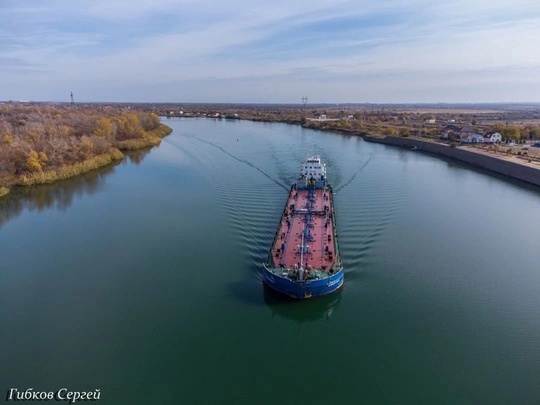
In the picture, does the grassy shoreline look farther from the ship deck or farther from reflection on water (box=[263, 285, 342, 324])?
reflection on water (box=[263, 285, 342, 324])

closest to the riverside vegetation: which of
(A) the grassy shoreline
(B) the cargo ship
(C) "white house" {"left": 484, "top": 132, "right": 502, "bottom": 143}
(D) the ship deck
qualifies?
(A) the grassy shoreline

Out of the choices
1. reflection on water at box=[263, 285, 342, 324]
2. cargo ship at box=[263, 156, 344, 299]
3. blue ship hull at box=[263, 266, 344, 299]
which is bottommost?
reflection on water at box=[263, 285, 342, 324]

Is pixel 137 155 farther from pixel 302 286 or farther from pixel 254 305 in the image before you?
pixel 302 286

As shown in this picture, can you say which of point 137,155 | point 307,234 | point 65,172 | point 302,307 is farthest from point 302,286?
point 137,155

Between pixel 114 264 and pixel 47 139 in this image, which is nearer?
pixel 114 264

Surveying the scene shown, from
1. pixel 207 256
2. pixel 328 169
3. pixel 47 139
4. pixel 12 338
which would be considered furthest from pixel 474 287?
pixel 47 139

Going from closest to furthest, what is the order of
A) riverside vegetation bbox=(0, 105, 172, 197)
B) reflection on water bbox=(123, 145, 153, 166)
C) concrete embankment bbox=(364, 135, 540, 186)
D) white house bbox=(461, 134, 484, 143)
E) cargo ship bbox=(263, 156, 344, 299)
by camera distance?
cargo ship bbox=(263, 156, 344, 299) < riverside vegetation bbox=(0, 105, 172, 197) < concrete embankment bbox=(364, 135, 540, 186) < reflection on water bbox=(123, 145, 153, 166) < white house bbox=(461, 134, 484, 143)

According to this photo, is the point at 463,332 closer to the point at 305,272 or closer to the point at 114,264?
the point at 305,272
